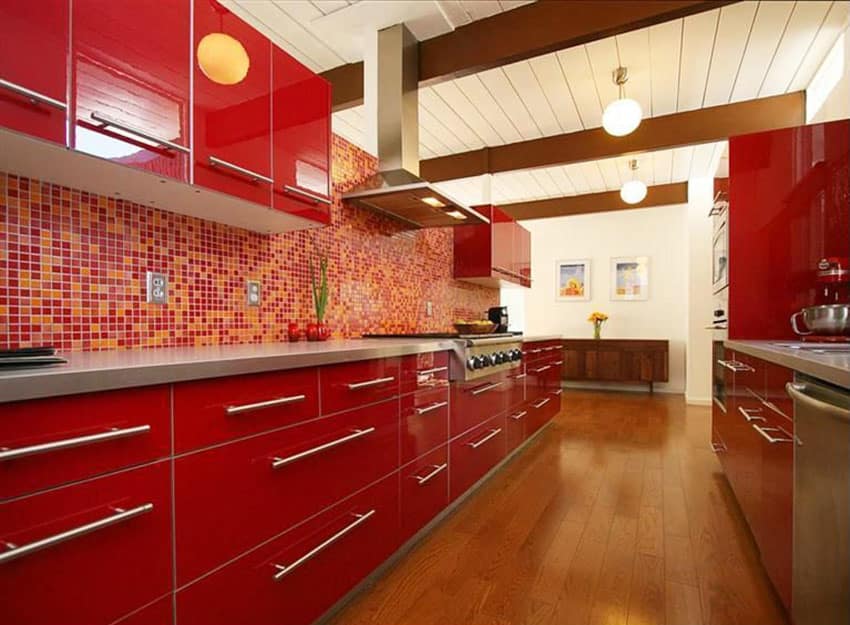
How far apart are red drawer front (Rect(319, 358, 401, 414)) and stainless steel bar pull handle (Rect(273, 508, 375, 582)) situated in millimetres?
357

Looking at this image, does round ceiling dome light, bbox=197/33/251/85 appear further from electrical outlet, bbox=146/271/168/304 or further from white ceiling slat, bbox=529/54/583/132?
white ceiling slat, bbox=529/54/583/132

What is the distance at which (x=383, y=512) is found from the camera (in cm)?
156

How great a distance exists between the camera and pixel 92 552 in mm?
772

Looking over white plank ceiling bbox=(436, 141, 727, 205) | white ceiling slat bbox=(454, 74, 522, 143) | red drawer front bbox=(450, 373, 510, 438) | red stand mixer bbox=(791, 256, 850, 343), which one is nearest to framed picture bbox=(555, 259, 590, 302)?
white plank ceiling bbox=(436, 141, 727, 205)

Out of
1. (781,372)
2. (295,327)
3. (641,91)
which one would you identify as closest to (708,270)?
(641,91)

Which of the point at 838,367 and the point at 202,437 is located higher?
the point at 838,367

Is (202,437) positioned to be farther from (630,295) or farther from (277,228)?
(630,295)

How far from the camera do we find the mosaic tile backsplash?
3.93 ft

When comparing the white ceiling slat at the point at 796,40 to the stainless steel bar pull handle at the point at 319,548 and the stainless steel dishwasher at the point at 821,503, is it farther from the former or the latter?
the stainless steel bar pull handle at the point at 319,548

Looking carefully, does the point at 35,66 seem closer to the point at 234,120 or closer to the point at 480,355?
the point at 234,120

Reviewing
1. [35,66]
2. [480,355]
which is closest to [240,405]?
[35,66]

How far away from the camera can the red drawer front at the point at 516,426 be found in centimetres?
284

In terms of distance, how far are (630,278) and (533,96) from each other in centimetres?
370

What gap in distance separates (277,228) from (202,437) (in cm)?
113
